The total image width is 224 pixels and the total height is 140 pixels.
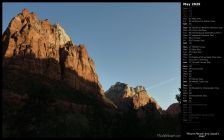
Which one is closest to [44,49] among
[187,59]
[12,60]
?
[12,60]

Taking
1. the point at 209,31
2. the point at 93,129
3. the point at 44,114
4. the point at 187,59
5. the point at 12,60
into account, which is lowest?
the point at 93,129

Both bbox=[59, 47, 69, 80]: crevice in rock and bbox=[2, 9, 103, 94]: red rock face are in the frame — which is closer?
bbox=[2, 9, 103, 94]: red rock face

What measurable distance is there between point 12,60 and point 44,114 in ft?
364

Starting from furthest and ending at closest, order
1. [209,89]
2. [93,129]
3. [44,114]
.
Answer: [93,129] → [44,114] → [209,89]

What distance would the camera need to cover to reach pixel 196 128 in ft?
83.7

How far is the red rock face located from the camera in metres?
162

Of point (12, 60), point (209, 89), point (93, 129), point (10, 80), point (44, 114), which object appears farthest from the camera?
point (12, 60)

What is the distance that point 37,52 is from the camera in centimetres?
17450

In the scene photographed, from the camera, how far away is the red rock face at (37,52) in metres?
162

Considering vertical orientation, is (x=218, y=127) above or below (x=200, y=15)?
below

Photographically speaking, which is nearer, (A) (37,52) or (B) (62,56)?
(A) (37,52)

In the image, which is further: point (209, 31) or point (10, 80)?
point (10, 80)

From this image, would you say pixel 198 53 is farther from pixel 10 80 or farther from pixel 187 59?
pixel 10 80

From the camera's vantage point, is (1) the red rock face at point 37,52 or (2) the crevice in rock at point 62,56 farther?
(2) the crevice in rock at point 62,56
